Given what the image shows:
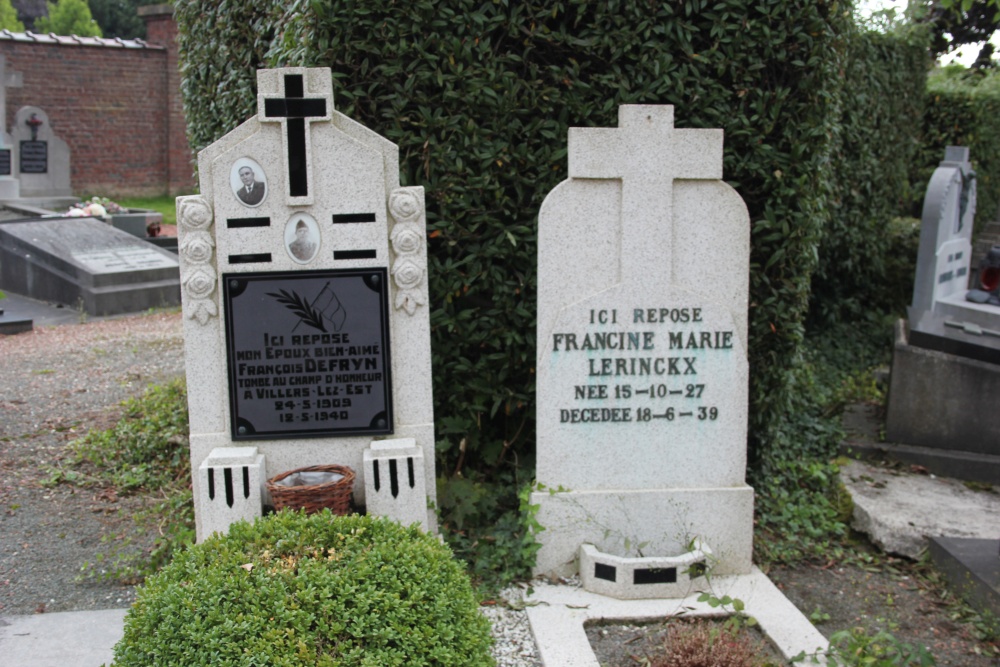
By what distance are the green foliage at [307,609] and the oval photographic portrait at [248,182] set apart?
1.53m

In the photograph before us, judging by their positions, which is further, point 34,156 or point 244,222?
point 34,156

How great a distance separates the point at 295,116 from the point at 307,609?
6.92 ft

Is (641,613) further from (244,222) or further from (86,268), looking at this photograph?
(86,268)

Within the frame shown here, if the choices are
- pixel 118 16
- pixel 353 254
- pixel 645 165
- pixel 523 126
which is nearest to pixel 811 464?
pixel 645 165

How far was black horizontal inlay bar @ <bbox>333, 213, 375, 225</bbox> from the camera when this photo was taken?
3998mm

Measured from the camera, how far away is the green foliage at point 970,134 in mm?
11766

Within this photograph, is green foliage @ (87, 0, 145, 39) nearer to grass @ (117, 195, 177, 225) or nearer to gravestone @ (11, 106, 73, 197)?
grass @ (117, 195, 177, 225)

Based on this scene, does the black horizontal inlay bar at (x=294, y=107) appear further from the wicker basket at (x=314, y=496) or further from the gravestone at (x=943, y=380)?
the gravestone at (x=943, y=380)

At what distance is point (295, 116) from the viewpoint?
3930 mm

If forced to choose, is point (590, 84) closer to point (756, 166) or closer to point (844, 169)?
point (756, 166)

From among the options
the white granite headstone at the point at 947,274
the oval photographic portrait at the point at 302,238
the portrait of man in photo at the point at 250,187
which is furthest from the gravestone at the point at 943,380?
the portrait of man in photo at the point at 250,187

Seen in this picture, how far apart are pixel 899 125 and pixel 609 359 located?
7275 mm

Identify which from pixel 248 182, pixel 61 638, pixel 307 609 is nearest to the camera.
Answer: pixel 307 609

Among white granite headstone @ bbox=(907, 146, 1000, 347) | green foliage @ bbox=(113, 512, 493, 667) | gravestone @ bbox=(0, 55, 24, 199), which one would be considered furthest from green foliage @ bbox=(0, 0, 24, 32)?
green foliage @ bbox=(113, 512, 493, 667)
